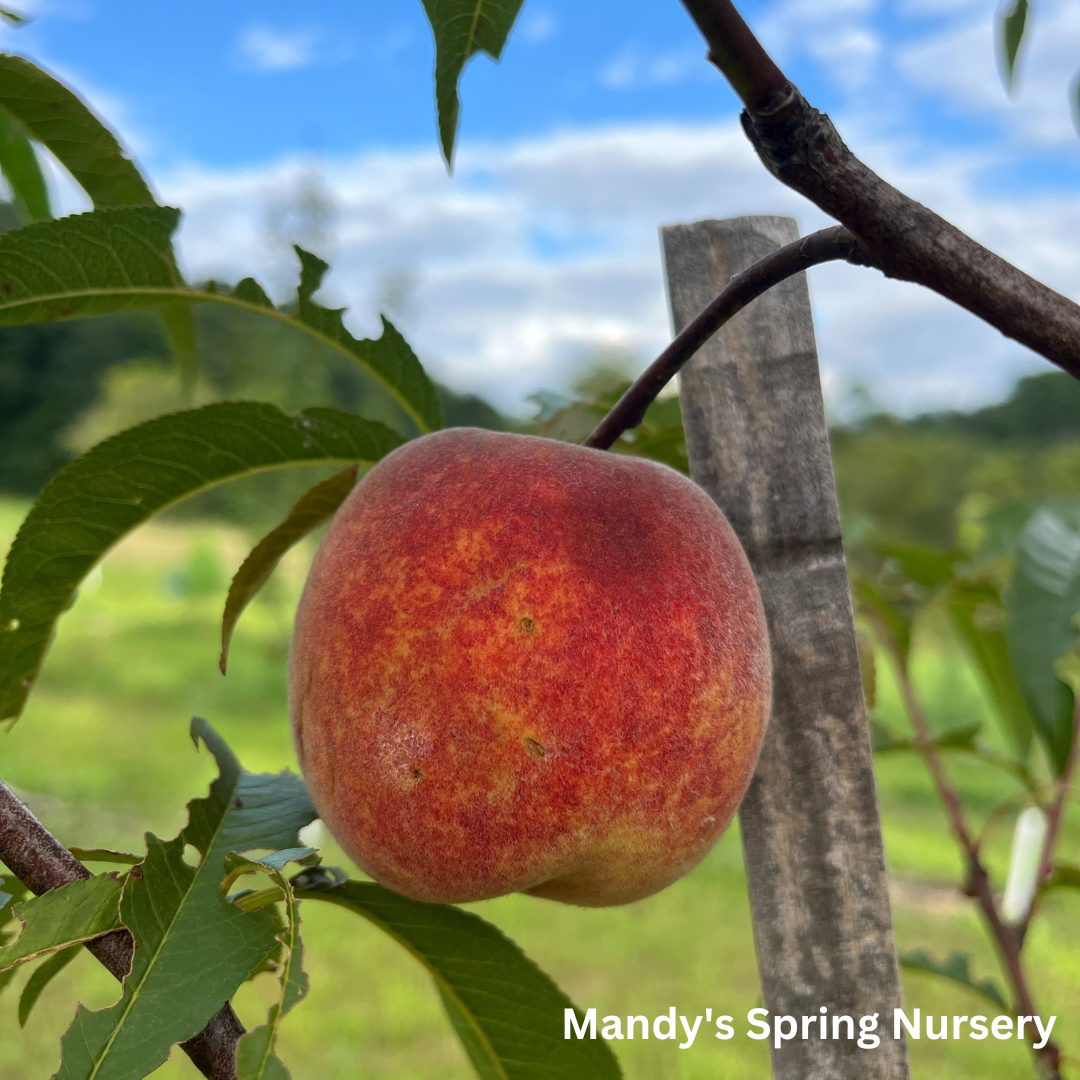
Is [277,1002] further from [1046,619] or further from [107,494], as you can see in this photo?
[1046,619]

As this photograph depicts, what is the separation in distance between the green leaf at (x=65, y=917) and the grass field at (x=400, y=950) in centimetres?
80

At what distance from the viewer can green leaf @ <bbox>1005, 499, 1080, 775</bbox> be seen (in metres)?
0.85

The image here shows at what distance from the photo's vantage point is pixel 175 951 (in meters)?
0.47

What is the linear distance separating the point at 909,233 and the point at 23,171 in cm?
69

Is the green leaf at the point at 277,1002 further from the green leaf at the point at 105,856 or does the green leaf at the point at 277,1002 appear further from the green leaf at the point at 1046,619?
the green leaf at the point at 1046,619

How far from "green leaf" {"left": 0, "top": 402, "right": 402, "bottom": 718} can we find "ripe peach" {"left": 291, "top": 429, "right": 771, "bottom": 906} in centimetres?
13

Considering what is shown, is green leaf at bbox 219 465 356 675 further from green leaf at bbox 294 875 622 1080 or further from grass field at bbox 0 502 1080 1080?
grass field at bbox 0 502 1080 1080

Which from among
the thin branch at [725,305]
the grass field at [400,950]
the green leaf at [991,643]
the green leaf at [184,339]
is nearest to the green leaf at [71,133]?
the green leaf at [184,339]

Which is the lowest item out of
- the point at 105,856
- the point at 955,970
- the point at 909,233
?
the point at 955,970

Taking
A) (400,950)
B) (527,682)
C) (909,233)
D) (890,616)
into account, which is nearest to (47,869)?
(527,682)

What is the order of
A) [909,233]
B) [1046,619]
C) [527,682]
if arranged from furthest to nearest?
1. [1046,619]
2. [527,682]
3. [909,233]

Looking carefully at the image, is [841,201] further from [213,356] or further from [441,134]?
[213,356]

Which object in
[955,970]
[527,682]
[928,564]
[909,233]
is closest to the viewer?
[909,233]

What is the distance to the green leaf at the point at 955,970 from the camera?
36.5 inches
